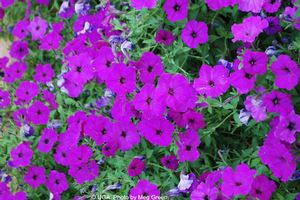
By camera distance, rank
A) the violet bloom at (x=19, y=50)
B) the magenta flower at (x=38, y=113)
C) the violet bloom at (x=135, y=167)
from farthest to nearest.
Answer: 1. the violet bloom at (x=19, y=50)
2. the magenta flower at (x=38, y=113)
3. the violet bloom at (x=135, y=167)

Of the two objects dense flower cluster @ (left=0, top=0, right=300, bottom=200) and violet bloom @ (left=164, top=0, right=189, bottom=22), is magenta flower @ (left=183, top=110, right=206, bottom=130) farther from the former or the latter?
violet bloom @ (left=164, top=0, right=189, bottom=22)

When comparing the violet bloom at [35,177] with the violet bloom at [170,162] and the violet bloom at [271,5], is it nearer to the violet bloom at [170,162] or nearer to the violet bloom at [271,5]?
the violet bloom at [170,162]

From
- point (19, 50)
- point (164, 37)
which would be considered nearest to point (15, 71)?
point (19, 50)

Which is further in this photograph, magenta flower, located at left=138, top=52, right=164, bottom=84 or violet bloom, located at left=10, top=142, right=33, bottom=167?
violet bloom, located at left=10, top=142, right=33, bottom=167

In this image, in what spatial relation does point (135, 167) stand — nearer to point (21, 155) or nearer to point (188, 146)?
point (188, 146)

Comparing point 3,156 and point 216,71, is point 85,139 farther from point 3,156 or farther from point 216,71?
point 216,71

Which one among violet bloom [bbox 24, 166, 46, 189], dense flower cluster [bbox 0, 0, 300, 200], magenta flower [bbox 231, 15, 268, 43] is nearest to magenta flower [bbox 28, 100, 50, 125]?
dense flower cluster [bbox 0, 0, 300, 200]

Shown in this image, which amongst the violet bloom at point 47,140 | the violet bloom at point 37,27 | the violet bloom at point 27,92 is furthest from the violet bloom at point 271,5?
the violet bloom at point 37,27
